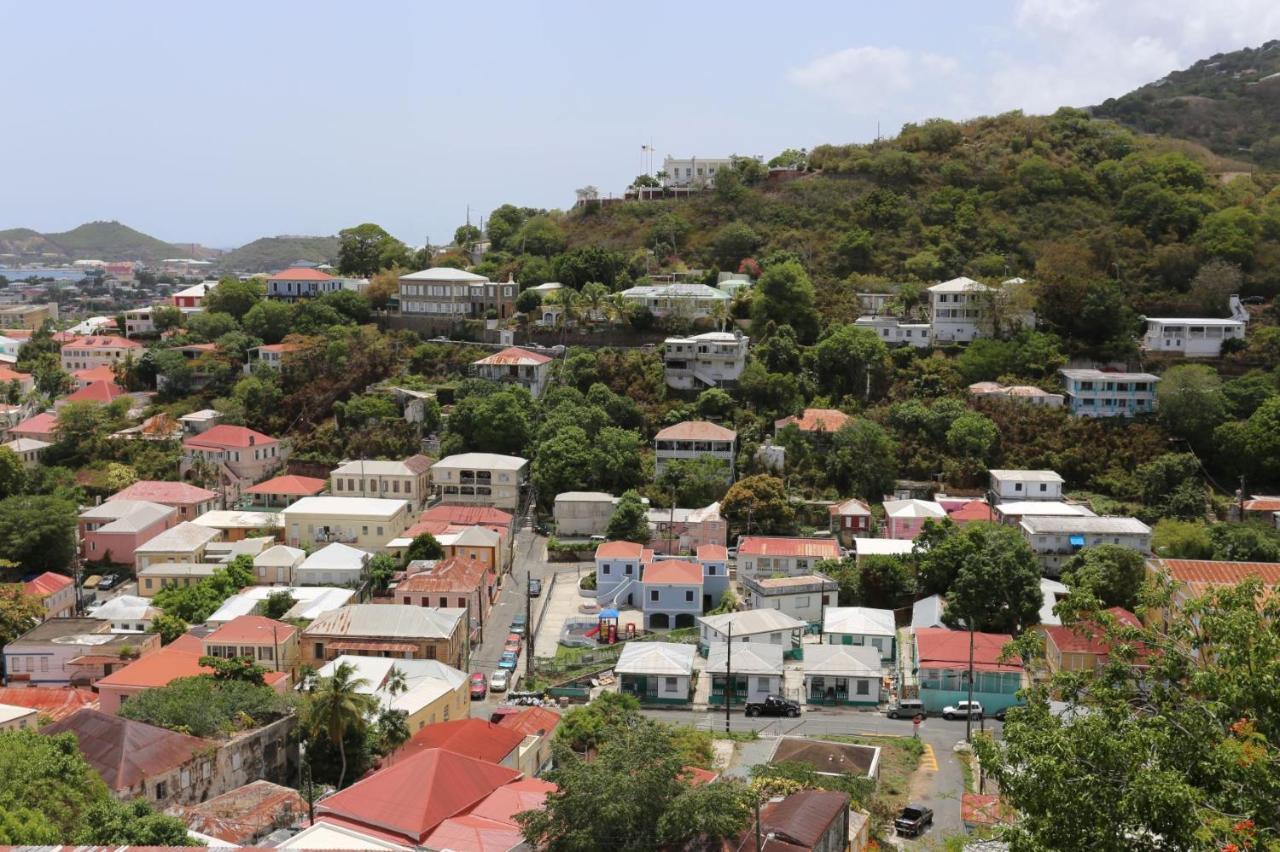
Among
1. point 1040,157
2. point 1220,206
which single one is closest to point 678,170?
point 1040,157

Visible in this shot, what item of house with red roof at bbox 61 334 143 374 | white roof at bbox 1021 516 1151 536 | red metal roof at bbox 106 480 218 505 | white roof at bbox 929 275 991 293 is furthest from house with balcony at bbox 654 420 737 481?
house with red roof at bbox 61 334 143 374

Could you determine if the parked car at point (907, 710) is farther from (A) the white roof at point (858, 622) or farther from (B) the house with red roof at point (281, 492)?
(B) the house with red roof at point (281, 492)

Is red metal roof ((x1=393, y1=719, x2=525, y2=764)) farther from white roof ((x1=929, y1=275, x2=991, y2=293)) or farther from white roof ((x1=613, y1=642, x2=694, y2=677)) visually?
white roof ((x1=929, y1=275, x2=991, y2=293))

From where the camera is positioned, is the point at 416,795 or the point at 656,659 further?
the point at 656,659

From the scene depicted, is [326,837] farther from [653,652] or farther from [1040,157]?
[1040,157]

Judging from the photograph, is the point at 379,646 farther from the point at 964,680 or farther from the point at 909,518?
the point at 909,518

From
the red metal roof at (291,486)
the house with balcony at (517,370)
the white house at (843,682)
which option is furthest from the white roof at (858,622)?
the red metal roof at (291,486)

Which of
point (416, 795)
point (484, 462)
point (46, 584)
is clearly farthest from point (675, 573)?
point (46, 584)
